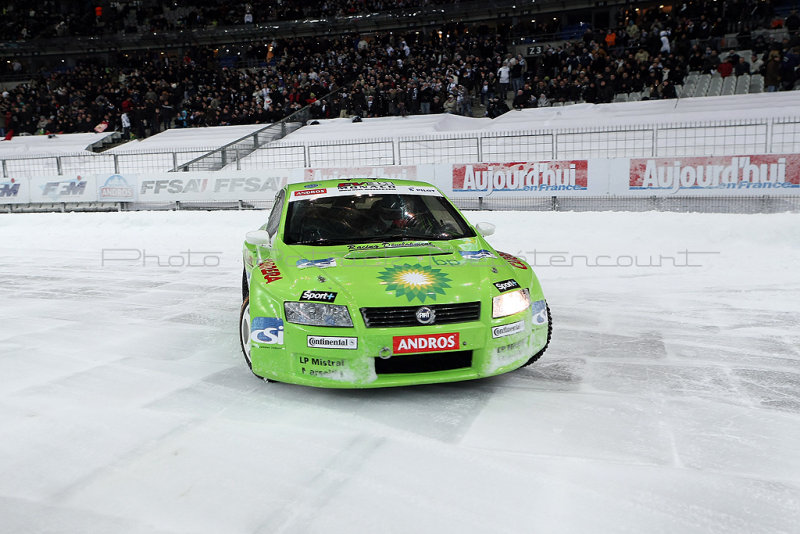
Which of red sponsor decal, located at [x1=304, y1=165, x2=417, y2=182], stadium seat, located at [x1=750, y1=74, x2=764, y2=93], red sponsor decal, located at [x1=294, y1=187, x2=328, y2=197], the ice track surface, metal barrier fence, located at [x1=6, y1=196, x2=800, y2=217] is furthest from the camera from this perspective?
stadium seat, located at [x1=750, y1=74, x2=764, y2=93]

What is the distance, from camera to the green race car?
143 inches

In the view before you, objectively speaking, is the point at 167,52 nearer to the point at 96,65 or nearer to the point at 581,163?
the point at 96,65

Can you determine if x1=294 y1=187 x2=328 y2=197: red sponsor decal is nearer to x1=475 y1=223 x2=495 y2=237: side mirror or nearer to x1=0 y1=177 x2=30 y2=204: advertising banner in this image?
x1=475 y1=223 x2=495 y2=237: side mirror

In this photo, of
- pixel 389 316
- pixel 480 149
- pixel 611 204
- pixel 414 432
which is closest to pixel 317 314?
pixel 389 316

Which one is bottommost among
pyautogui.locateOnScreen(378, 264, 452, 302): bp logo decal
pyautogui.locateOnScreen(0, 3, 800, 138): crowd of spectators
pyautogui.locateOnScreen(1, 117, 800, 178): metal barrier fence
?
pyautogui.locateOnScreen(378, 264, 452, 302): bp logo decal

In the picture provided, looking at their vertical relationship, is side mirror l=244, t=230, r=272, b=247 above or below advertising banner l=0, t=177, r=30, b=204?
below

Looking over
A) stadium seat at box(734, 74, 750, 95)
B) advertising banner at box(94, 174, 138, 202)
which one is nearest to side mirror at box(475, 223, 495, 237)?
advertising banner at box(94, 174, 138, 202)

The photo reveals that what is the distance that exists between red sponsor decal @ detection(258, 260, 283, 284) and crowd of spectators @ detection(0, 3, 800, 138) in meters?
17.7

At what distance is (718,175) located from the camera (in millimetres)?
11773

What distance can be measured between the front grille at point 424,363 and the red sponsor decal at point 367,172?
10.6 metres

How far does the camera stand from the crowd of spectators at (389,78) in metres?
20.2

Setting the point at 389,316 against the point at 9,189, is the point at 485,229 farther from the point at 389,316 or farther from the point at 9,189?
the point at 9,189

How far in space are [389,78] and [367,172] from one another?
33.3 feet

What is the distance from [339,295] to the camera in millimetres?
3732
